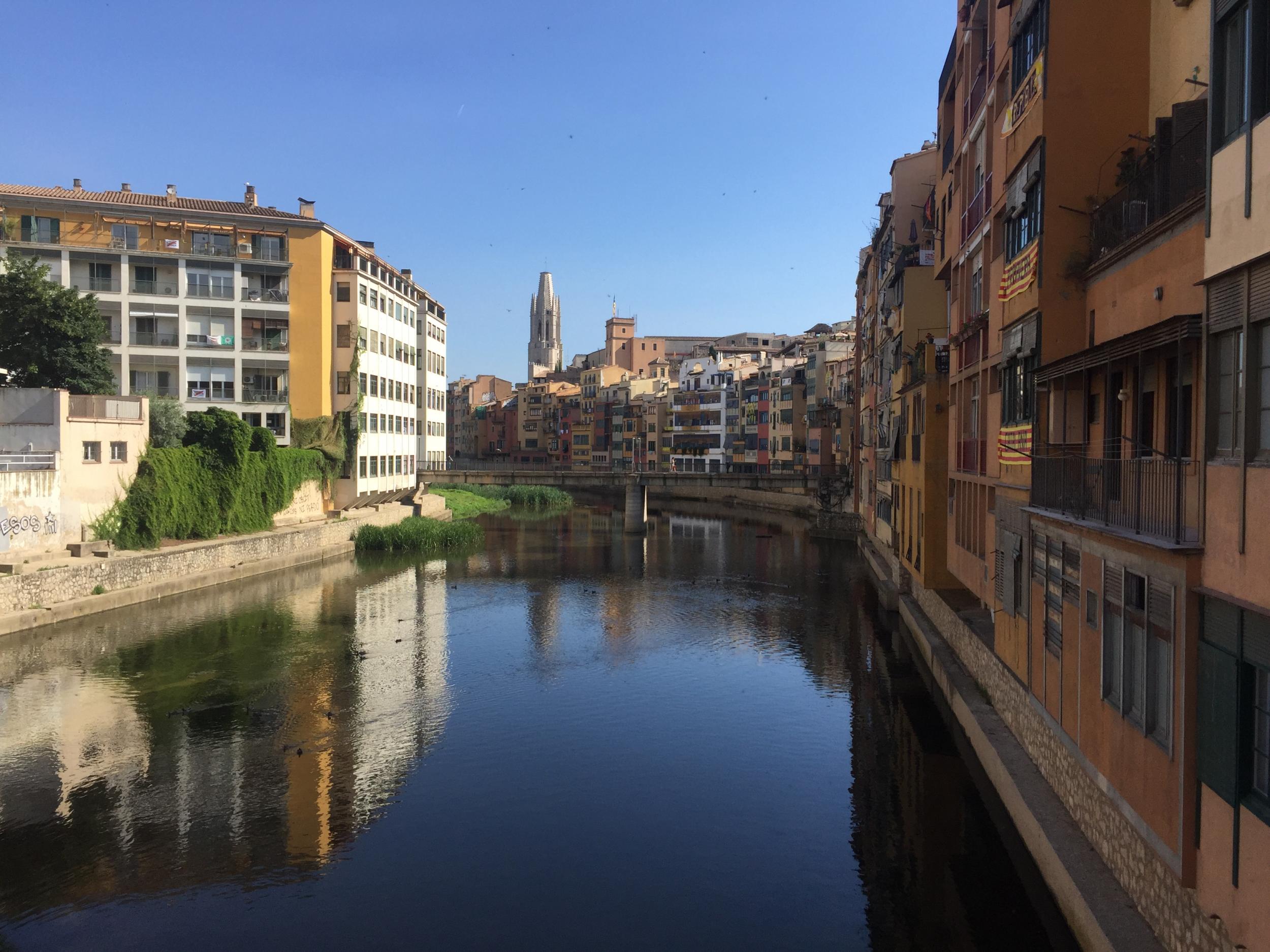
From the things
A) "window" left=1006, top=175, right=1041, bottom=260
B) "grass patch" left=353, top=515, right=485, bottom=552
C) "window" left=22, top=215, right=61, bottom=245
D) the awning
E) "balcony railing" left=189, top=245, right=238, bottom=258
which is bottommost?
"grass patch" left=353, top=515, right=485, bottom=552

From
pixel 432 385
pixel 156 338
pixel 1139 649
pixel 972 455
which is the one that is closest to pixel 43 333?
pixel 156 338

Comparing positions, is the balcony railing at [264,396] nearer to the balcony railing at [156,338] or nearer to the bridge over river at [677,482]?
the balcony railing at [156,338]

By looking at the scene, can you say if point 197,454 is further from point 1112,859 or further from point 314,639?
point 1112,859

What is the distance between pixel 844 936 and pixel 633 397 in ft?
365

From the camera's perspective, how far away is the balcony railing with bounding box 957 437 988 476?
66.7ft

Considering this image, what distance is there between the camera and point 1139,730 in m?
9.95

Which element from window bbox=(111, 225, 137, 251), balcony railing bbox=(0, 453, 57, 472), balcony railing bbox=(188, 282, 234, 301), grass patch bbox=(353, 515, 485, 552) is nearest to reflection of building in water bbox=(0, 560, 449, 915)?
balcony railing bbox=(0, 453, 57, 472)

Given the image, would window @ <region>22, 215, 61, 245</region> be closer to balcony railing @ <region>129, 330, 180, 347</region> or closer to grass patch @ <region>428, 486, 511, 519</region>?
balcony railing @ <region>129, 330, 180, 347</region>

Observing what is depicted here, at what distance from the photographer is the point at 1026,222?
1606cm

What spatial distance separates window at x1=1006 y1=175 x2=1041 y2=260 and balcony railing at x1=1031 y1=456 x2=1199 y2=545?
4.16 meters

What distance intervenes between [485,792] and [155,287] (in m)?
43.8

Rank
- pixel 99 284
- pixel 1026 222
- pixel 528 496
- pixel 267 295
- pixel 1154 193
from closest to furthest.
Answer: pixel 1154 193 < pixel 1026 222 < pixel 99 284 < pixel 267 295 < pixel 528 496

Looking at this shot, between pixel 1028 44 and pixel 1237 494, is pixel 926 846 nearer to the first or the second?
pixel 1237 494

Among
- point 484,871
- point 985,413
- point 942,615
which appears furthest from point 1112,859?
point 942,615
